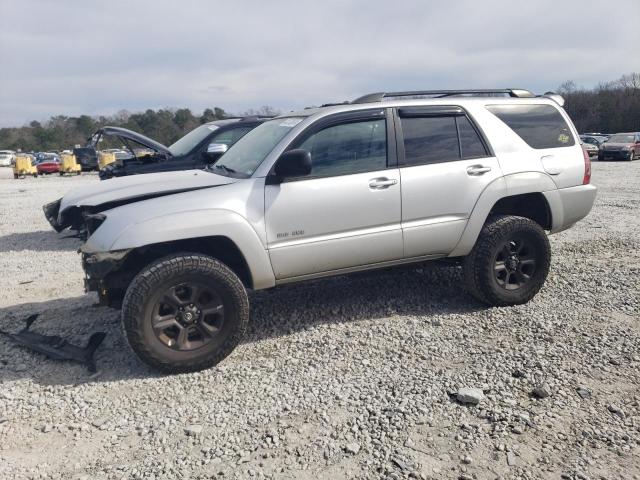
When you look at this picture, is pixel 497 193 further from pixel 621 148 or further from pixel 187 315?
pixel 621 148

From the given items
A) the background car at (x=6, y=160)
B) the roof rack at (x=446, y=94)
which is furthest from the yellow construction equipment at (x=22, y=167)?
the roof rack at (x=446, y=94)

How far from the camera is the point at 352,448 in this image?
2.82m

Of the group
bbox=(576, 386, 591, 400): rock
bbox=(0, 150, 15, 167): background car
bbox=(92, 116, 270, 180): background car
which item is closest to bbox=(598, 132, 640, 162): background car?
bbox=(92, 116, 270, 180): background car

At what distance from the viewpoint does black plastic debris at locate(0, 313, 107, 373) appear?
3.92 meters

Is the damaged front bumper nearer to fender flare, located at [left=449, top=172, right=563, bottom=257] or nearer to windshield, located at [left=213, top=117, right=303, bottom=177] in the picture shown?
windshield, located at [left=213, top=117, right=303, bottom=177]

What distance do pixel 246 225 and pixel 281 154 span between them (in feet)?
2.12

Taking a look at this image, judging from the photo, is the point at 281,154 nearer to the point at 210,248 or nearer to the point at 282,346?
the point at 210,248

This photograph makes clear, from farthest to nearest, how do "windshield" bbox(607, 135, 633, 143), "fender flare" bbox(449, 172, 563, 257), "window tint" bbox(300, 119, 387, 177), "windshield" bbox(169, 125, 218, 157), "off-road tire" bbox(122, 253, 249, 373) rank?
"windshield" bbox(607, 135, 633, 143)
"windshield" bbox(169, 125, 218, 157)
"fender flare" bbox(449, 172, 563, 257)
"window tint" bbox(300, 119, 387, 177)
"off-road tire" bbox(122, 253, 249, 373)

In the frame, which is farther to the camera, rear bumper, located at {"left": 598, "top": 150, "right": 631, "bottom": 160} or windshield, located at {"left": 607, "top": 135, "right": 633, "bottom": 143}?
windshield, located at {"left": 607, "top": 135, "right": 633, "bottom": 143}

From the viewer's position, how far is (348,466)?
8.84 feet

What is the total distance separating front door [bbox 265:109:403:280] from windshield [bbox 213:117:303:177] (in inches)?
11.6

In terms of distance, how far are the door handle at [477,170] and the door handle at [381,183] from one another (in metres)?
0.76

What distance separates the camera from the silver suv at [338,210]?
3.73 m

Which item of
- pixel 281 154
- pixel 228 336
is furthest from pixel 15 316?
pixel 281 154
